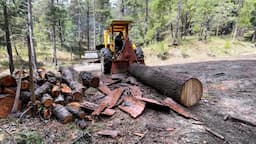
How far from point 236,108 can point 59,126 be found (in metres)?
4.27

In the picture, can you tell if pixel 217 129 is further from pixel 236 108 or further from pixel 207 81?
pixel 207 81

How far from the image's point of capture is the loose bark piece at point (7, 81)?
503 cm

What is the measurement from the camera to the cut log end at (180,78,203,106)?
555 cm

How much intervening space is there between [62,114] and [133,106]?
1.57 metres

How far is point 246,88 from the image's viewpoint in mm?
7496

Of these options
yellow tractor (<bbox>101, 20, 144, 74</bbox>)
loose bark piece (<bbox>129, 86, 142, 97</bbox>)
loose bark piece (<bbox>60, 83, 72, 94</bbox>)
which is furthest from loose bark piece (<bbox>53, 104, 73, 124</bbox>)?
yellow tractor (<bbox>101, 20, 144, 74</bbox>)

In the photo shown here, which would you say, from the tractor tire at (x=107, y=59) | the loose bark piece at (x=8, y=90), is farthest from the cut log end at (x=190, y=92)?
the tractor tire at (x=107, y=59)

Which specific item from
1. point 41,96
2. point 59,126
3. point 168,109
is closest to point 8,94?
point 41,96

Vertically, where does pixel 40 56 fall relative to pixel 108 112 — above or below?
above

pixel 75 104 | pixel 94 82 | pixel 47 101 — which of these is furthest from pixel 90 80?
pixel 47 101

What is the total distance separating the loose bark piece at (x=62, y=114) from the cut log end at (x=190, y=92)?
269 centimetres

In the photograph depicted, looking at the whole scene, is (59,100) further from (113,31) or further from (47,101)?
(113,31)

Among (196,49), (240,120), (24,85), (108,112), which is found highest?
(196,49)

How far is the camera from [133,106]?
16.9 feet
